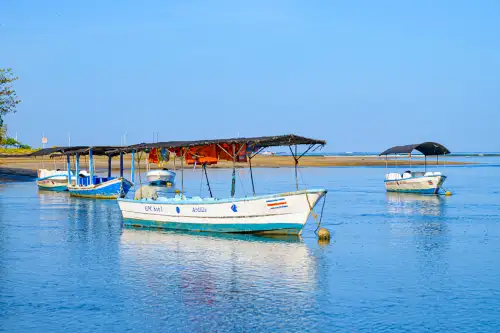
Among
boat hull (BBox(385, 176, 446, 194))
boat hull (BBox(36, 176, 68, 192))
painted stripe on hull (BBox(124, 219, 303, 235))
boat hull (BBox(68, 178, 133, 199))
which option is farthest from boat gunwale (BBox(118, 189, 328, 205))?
boat hull (BBox(36, 176, 68, 192))

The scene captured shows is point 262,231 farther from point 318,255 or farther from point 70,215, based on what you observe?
point 70,215

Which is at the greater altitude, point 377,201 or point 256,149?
→ point 256,149

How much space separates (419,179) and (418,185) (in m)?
0.62

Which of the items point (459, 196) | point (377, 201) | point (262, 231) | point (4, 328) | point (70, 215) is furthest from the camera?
point (459, 196)

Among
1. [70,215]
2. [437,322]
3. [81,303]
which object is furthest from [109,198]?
[437,322]

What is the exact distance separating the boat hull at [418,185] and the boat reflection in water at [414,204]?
0.52m

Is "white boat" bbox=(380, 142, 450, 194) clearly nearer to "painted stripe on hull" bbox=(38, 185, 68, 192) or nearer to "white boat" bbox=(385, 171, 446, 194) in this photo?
"white boat" bbox=(385, 171, 446, 194)

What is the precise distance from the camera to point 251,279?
18.5 m

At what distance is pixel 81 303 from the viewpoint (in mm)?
15891

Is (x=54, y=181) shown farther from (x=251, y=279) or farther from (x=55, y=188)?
(x=251, y=279)

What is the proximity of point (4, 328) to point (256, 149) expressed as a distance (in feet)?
54.0

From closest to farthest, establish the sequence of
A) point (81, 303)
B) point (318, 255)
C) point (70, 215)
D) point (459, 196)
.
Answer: point (81, 303) → point (318, 255) → point (70, 215) → point (459, 196)

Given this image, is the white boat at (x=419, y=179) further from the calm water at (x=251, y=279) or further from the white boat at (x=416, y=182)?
the calm water at (x=251, y=279)

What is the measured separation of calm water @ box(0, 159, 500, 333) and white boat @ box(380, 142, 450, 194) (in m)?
16.6
